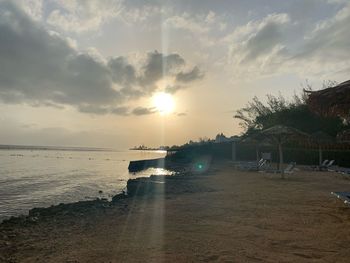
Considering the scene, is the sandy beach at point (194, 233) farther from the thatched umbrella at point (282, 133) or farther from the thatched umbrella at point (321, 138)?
the thatched umbrella at point (321, 138)

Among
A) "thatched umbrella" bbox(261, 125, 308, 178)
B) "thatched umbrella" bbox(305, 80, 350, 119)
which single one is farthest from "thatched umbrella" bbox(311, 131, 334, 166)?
"thatched umbrella" bbox(305, 80, 350, 119)

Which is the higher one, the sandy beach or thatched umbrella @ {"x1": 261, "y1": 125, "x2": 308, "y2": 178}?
thatched umbrella @ {"x1": 261, "y1": 125, "x2": 308, "y2": 178}

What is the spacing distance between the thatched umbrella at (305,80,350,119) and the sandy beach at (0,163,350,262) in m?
2.55

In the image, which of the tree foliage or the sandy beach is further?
the tree foliage

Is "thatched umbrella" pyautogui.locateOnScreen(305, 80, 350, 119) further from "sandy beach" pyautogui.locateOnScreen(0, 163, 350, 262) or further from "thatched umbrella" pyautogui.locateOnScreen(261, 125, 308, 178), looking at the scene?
"thatched umbrella" pyautogui.locateOnScreen(261, 125, 308, 178)

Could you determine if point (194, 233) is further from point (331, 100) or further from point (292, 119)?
point (292, 119)

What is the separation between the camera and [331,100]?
23.4ft

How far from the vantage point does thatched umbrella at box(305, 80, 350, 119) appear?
7.00 metres

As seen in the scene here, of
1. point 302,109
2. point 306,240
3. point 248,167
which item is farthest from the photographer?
point 302,109

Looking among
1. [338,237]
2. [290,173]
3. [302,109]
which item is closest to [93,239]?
[338,237]

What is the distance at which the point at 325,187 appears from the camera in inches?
566

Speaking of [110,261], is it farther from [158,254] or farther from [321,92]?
[321,92]

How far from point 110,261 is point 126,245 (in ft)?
3.12

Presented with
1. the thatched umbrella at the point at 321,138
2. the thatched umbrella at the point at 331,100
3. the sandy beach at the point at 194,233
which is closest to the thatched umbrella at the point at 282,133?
the thatched umbrella at the point at 321,138
